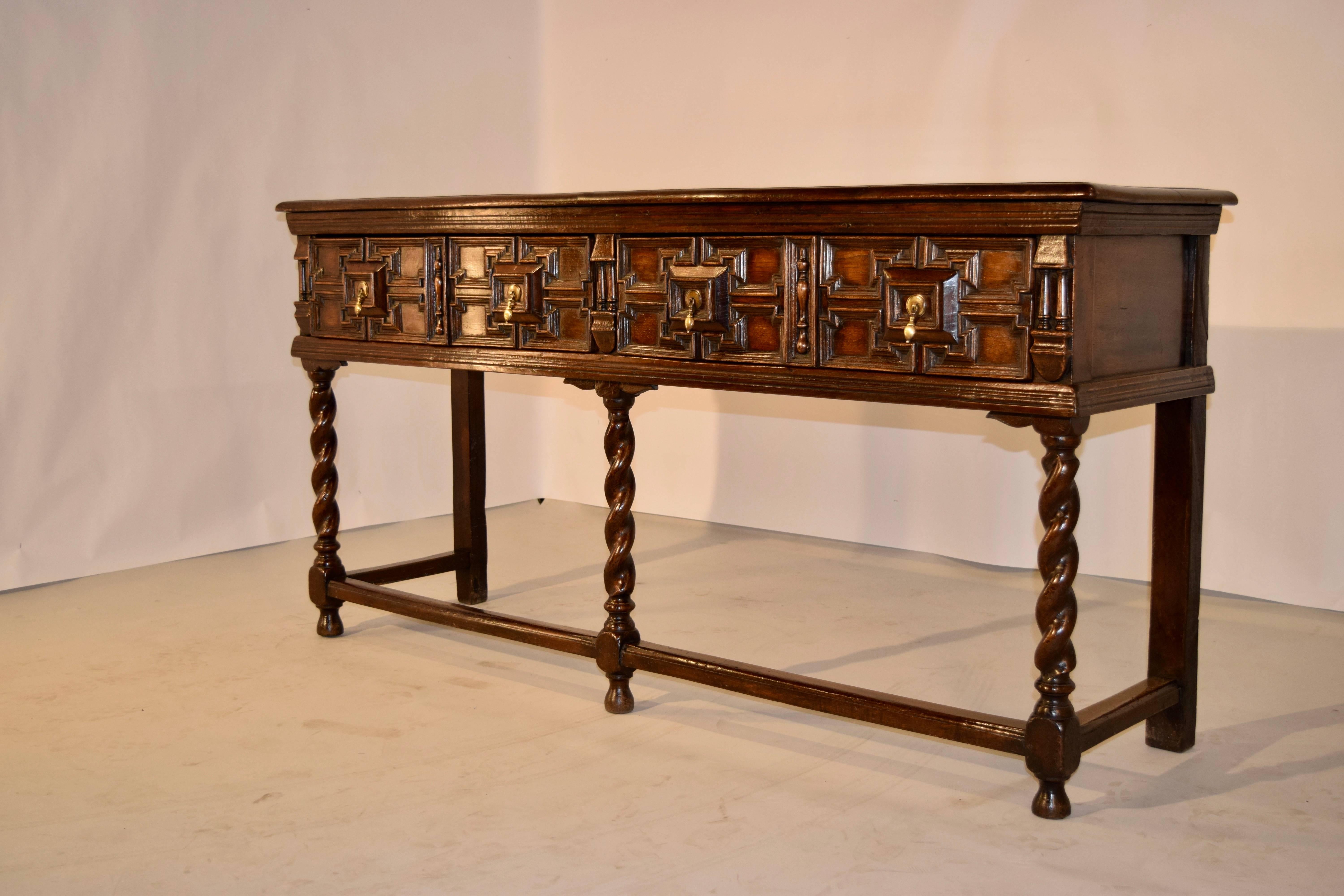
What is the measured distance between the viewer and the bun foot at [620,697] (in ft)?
12.1

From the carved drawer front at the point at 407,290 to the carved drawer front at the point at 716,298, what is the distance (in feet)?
2.29

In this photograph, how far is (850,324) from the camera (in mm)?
3090

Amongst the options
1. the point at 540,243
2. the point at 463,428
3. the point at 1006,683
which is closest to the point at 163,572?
the point at 463,428

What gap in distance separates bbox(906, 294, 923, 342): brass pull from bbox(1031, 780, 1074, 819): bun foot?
1081 mm

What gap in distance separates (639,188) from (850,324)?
3.93 m

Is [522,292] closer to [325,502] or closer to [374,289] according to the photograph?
[374,289]

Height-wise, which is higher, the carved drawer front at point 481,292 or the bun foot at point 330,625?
the carved drawer front at point 481,292

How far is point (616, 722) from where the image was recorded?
11.9 ft

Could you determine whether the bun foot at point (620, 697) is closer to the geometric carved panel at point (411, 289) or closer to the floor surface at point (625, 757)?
the floor surface at point (625, 757)

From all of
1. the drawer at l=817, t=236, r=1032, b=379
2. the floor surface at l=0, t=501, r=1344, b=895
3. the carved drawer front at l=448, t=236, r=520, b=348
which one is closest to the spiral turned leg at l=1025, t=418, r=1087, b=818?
the floor surface at l=0, t=501, r=1344, b=895

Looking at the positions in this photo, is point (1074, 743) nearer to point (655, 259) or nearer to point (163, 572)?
point (655, 259)

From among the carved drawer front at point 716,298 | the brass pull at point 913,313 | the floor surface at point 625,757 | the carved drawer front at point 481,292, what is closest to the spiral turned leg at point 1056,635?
the floor surface at point 625,757

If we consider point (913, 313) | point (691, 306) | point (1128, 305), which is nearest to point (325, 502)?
point (691, 306)

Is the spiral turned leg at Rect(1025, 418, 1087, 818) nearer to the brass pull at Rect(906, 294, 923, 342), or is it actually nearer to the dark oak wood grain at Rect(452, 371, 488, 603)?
the brass pull at Rect(906, 294, 923, 342)
